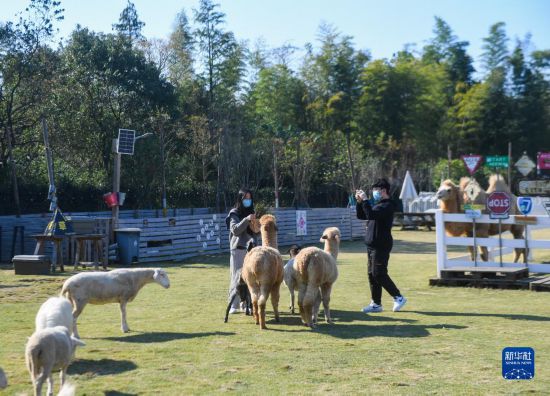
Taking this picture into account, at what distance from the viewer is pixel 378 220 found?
9.98 meters

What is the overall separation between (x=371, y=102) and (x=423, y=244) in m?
22.2

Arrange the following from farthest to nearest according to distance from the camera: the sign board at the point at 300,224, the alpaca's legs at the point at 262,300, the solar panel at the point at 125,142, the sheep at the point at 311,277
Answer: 1. the sign board at the point at 300,224
2. the solar panel at the point at 125,142
3. the sheep at the point at 311,277
4. the alpaca's legs at the point at 262,300

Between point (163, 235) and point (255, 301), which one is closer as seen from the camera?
point (255, 301)

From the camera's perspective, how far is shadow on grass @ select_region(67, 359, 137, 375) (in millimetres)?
6695

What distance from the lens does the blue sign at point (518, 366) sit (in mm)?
6273

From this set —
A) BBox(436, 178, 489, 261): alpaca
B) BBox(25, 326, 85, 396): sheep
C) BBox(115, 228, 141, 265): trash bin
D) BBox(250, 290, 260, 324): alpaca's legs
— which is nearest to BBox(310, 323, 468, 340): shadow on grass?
BBox(250, 290, 260, 324): alpaca's legs

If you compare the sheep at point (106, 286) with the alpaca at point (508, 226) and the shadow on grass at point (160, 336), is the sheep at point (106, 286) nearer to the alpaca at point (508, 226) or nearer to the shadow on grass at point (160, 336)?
the shadow on grass at point (160, 336)

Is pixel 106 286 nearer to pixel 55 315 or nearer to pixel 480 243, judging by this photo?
pixel 55 315

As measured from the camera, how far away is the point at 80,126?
103ft

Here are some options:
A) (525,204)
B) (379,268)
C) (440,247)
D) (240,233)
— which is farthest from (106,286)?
(525,204)

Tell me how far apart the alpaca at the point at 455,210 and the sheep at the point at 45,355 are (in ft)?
34.9

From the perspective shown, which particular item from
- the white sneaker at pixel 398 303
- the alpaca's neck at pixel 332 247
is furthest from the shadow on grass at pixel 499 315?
the alpaca's neck at pixel 332 247

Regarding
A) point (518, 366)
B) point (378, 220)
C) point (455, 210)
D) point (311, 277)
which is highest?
point (455, 210)

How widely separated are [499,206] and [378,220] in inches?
184
